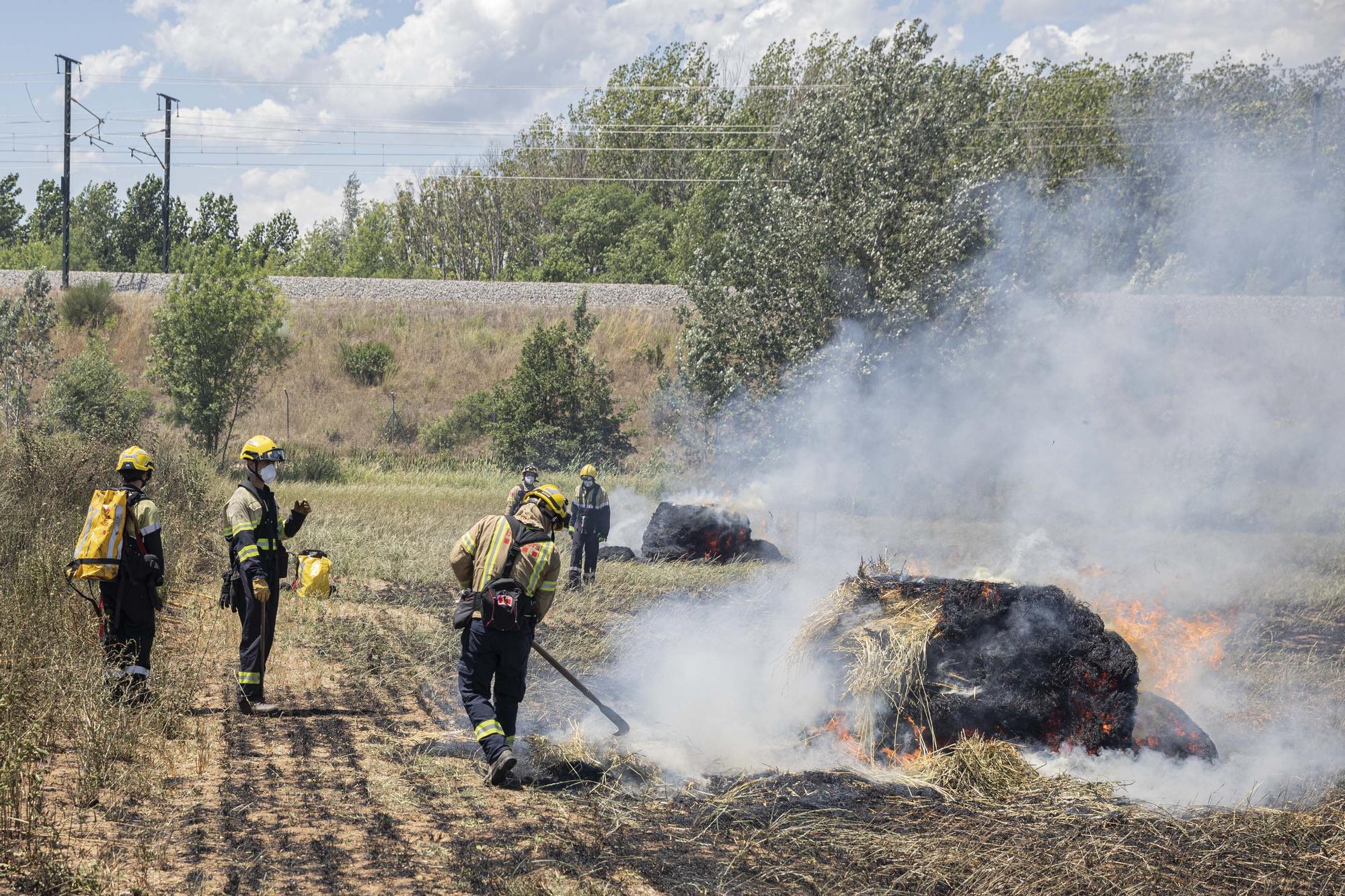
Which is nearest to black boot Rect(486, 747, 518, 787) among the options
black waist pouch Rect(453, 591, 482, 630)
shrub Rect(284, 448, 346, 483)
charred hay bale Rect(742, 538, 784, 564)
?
black waist pouch Rect(453, 591, 482, 630)

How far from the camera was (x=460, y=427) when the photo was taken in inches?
1115

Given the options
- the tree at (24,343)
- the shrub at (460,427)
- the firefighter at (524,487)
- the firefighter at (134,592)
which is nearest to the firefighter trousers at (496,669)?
the firefighter at (134,592)

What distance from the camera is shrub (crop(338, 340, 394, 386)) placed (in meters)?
31.0

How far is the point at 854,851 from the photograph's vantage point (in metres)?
4.70

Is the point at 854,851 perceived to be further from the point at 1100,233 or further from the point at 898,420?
the point at 1100,233

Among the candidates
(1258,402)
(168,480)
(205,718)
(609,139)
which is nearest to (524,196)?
(609,139)

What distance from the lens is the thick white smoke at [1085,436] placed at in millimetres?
15656

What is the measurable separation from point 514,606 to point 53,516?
6.29 meters

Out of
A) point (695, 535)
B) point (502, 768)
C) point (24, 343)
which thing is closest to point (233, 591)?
point (502, 768)

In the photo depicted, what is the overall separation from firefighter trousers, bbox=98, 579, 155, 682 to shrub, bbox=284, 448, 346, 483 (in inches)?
702

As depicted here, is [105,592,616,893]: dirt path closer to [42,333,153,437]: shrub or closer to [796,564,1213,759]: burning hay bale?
[796,564,1213,759]: burning hay bale

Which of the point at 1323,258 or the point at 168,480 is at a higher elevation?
the point at 1323,258

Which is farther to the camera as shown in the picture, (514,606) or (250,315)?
(250,315)

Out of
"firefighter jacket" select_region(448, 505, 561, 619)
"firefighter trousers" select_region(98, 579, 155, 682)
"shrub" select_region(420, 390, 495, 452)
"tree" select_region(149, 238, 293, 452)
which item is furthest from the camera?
"shrub" select_region(420, 390, 495, 452)
